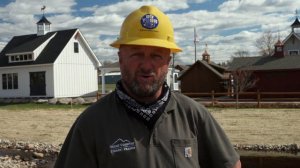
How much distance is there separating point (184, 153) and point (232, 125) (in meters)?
16.0

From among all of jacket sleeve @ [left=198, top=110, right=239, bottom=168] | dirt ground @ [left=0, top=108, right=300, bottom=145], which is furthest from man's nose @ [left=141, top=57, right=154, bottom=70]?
dirt ground @ [left=0, top=108, right=300, bottom=145]

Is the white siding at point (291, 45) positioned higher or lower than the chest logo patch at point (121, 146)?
higher

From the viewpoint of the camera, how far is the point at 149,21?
8.14 feet

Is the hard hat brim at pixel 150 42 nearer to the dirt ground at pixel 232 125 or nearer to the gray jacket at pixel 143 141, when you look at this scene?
the gray jacket at pixel 143 141

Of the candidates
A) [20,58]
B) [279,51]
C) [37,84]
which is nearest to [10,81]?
[20,58]

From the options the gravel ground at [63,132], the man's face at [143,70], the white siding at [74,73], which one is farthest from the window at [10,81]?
the man's face at [143,70]

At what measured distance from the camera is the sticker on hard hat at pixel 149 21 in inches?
97.1

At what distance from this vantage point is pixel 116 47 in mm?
2662

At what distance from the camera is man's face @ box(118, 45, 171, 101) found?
8.07ft

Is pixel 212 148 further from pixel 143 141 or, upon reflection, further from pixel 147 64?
pixel 147 64

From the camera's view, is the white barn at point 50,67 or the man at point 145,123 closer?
the man at point 145,123

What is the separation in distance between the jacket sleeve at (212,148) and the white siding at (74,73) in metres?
33.1

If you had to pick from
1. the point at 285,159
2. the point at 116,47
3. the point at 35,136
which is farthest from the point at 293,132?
the point at 116,47

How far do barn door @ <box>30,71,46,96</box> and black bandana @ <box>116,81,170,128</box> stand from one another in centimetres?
3378
